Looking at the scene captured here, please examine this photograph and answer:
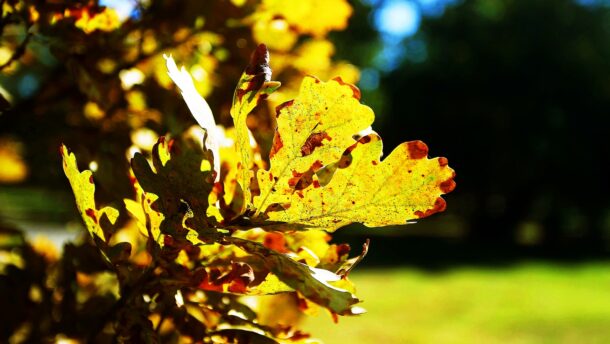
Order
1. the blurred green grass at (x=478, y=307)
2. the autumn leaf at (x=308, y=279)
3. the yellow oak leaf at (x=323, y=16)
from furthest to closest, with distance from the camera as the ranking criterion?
the blurred green grass at (x=478, y=307) → the yellow oak leaf at (x=323, y=16) → the autumn leaf at (x=308, y=279)

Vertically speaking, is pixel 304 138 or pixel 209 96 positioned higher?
pixel 304 138

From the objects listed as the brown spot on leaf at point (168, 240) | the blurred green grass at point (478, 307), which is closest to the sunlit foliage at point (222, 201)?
the brown spot on leaf at point (168, 240)

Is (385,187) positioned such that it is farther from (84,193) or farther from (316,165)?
(84,193)

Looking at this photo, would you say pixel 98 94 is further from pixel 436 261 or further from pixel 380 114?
pixel 380 114

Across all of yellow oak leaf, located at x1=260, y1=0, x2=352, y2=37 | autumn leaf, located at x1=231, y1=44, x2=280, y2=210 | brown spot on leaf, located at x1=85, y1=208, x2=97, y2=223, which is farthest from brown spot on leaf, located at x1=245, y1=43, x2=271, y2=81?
yellow oak leaf, located at x1=260, y1=0, x2=352, y2=37

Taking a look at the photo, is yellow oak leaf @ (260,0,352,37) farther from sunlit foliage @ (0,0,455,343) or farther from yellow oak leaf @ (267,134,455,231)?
yellow oak leaf @ (267,134,455,231)

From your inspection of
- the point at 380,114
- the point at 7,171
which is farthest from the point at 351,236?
the point at 7,171

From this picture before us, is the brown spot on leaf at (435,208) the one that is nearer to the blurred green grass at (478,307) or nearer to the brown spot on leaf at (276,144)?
the brown spot on leaf at (276,144)
